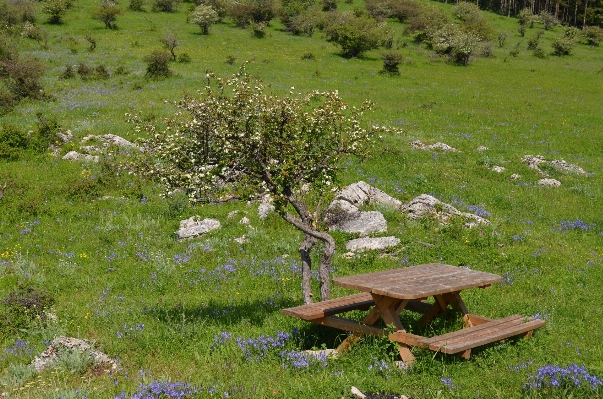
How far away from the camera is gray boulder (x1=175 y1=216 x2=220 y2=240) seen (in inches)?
578

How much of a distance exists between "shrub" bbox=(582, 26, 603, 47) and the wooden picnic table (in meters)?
75.5

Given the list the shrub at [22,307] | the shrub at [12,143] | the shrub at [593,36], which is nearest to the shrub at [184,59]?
the shrub at [12,143]

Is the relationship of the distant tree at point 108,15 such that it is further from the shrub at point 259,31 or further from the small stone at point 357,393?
the small stone at point 357,393

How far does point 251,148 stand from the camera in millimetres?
8758

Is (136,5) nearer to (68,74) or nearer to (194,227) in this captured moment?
(68,74)

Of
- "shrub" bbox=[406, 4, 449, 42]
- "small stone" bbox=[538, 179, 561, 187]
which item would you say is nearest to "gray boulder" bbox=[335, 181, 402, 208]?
"small stone" bbox=[538, 179, 561, 187]

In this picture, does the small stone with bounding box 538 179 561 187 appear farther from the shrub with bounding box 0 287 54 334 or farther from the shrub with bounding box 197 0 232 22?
the shrub with bounding box 197 0 232 22

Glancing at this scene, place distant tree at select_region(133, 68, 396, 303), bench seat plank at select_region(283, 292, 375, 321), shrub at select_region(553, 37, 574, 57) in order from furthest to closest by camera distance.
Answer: shrub at select_region(553, 37, 574, 57), distant tree at select_region(133, 68, 396, 303), bench seat plank at select_region(283, 292, 375, 321)

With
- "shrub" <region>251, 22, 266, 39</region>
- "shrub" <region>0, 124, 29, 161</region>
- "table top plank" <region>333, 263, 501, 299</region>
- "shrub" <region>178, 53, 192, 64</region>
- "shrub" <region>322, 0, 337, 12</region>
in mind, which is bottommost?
"shrub" <region>0, 124, 29, 161</region>

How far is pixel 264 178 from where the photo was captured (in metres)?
8.94

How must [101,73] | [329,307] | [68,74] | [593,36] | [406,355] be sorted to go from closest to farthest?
[406,355]
[329,307]
[68,74]
[101,73]
[593,36]

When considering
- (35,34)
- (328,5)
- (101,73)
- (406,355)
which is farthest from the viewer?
(328,5)

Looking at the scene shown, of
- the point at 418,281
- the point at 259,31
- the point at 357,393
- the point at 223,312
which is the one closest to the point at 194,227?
the point at 223,312

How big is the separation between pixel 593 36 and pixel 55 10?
6460 cm
